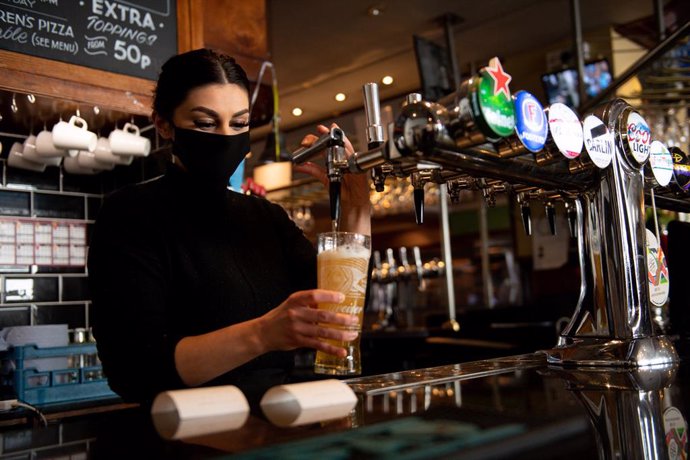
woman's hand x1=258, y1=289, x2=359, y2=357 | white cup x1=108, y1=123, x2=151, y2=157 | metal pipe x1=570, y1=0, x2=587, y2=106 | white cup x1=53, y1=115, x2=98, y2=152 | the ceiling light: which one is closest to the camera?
woman's hand x1=258, y1=289, x2=359, y2=357

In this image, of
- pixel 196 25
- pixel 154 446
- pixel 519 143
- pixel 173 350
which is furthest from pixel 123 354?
pixel 196 25

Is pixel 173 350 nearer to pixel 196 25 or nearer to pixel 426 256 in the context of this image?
pixel 196 25

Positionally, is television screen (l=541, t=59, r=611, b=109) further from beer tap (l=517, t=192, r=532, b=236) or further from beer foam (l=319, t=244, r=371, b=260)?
beer foam (l=319, t=244, r=371, b=260)

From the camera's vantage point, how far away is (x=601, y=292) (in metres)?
1.23

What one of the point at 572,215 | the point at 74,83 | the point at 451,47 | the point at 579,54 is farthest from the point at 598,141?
the point at 451,47

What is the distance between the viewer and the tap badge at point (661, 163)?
1312mm

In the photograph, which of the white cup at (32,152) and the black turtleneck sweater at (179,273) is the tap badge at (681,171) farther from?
the white cup at (32,152)

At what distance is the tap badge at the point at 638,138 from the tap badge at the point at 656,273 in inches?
6.4

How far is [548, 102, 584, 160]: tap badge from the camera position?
1054mm

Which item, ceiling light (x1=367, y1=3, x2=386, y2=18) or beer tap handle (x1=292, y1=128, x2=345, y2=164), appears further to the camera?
ceiling light (x1=367, y1=3, x2=386, y2=18)

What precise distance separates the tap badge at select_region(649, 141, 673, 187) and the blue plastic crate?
5.72ft

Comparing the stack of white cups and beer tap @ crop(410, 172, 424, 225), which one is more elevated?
the stack of white cups

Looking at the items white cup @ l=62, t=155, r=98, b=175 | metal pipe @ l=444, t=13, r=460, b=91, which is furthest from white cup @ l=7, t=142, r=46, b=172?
metal pipe @ l=444, t=13, r=460, b=91

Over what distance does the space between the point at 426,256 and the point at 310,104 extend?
18.5ft
